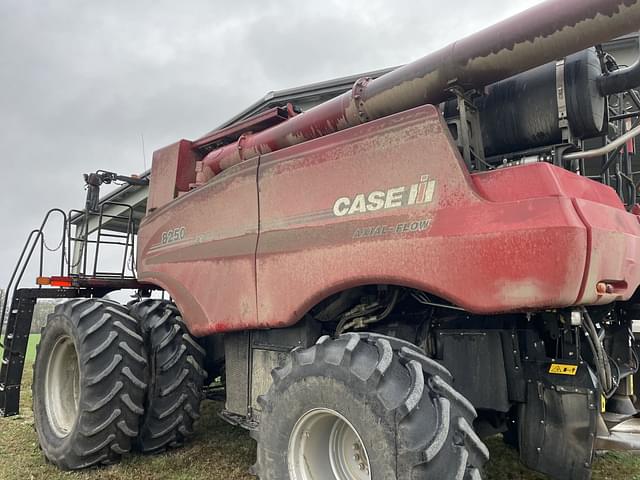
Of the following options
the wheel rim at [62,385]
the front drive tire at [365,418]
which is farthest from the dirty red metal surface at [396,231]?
the wheel rim at [62,385]

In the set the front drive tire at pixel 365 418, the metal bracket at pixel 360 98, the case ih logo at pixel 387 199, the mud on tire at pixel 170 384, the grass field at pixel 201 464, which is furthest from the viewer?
the mud on tire at pixel 170 384

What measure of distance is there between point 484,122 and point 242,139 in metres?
2.02

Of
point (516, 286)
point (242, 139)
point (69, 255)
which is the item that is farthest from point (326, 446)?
point (69, 255)

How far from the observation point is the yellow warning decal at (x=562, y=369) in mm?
2802

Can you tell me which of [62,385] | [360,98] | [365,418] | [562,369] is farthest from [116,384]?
[562,369]

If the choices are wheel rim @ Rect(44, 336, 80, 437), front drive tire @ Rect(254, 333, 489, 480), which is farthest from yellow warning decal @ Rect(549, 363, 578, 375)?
wheel rim @ Rect(44, 336, 80, 437)

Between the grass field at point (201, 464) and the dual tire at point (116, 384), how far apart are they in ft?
0.36

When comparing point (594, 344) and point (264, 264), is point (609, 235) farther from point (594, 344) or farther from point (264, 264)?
point (264, 264)

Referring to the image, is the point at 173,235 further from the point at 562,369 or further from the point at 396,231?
the point at 562,369

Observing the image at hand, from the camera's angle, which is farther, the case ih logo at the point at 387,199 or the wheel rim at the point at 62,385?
the wheel rim at the point at 62,385

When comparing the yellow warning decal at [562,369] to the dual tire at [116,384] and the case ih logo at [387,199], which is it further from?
the dual tire at [116,384]

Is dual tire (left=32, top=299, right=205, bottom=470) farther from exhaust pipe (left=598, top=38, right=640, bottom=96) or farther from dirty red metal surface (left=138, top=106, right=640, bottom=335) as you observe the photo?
exhaust pipe (left=598, top=38, right=640, bottom=96)

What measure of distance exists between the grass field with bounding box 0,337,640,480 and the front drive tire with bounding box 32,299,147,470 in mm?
141

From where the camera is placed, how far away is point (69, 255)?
220 inches
